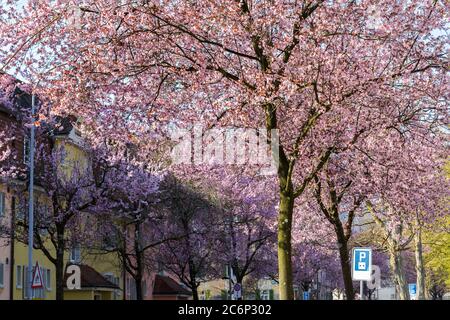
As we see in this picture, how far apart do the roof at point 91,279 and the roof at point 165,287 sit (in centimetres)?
1478

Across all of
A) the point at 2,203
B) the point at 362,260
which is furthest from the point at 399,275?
the point at 2,203

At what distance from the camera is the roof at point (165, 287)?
6762 centimetres

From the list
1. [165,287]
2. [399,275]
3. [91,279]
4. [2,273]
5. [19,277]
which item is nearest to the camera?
[399,275]

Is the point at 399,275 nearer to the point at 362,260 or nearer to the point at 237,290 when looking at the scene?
the point at 237,290

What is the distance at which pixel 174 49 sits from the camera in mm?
17562

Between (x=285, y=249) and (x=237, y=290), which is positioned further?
(x=237, y=290)

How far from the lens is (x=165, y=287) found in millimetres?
68500

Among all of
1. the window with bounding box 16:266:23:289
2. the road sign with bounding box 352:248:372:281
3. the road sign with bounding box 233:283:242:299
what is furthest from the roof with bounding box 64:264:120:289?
the road sign with bounding box 352:248:372:281

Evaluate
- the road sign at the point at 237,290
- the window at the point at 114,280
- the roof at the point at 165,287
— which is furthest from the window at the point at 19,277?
the roof at the point at 165,287

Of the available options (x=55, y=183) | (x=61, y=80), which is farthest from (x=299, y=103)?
(x=55, y=183)

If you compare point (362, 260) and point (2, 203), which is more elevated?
point (2, 203)

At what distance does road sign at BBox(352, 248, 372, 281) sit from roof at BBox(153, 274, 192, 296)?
4636cm

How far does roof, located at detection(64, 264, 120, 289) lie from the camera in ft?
159

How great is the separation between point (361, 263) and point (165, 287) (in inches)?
1880
